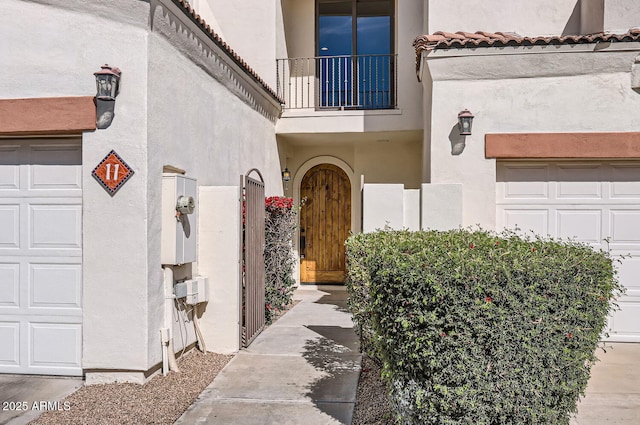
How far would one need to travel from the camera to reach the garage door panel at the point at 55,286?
226 inches

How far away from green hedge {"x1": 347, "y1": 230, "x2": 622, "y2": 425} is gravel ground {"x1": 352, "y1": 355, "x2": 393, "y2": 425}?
3.03 feet

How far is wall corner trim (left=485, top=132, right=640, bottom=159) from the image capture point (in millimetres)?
7512

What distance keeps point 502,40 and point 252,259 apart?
15.8 ft

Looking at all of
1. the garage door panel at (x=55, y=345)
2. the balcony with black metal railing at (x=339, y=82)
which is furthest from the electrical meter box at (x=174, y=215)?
the balcony with black metal railing at (x=339, y=82)

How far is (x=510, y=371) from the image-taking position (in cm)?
352

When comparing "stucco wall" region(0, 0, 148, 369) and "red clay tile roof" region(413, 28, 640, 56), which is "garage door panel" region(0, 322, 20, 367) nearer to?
"stucco wall" region(0, 0, 148, 369)

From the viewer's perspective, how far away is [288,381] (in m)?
5.86

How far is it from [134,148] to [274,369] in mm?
3022

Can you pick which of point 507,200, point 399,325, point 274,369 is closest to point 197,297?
point 274,369

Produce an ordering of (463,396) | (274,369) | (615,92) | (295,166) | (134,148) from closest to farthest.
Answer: (463,396) → (134,148) → (274,369) → (615,92) → (295,166)

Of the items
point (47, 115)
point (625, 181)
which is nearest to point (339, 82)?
point (625, 181)

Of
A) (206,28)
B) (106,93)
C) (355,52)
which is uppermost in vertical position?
(355,52)

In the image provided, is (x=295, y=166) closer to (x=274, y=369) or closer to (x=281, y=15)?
(x=281, y=15)

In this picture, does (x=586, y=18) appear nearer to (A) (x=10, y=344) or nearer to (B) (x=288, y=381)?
(B) (x=288, y=381)
